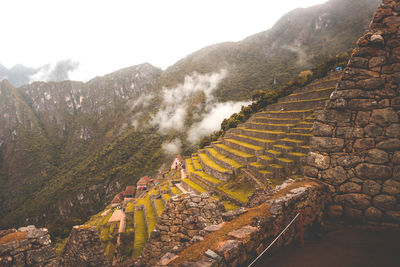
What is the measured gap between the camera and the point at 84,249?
17.9ft

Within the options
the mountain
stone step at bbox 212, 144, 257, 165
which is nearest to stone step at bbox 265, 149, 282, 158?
stone step at bbox 212, 144, 257, 165

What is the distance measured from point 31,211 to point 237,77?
393ft

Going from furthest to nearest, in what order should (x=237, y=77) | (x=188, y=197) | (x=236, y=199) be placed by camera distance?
(x=237, y=77) < (x=236, y=199) < (x=188, y=197)

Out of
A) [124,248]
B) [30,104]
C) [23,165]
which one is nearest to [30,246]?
[124,248]

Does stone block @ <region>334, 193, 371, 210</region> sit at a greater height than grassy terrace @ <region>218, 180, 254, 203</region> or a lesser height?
greater

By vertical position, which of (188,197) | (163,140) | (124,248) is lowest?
(163,140)

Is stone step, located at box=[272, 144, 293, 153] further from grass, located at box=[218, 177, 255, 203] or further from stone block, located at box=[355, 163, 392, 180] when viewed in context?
stone block, located at box=[355, 163, 392, 180]

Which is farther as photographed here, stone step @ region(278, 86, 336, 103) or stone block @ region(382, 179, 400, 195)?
stone step @ region(278, 86, 336, 103)

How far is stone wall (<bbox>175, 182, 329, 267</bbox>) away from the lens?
2129 mm

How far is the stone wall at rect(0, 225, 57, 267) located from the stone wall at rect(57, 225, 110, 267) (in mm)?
1408

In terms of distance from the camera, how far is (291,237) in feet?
9.51

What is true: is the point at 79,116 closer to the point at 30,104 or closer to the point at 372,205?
the point at 30,104

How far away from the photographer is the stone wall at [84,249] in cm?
545

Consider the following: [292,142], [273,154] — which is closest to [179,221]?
[273,154]
